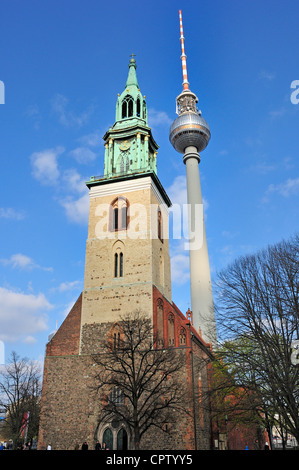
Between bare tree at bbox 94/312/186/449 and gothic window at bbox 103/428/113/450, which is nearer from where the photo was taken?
bare tree at bbox 94/312/186/449

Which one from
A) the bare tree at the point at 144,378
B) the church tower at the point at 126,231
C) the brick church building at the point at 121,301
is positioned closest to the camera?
the bare tree at the point at 144,378

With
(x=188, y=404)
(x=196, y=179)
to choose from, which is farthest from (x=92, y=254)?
(x=196, y=179)

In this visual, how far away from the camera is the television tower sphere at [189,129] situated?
2828 inches

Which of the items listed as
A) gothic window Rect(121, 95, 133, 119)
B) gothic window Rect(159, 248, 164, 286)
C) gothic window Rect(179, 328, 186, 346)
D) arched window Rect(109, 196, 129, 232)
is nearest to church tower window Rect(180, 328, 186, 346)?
gothic window Rect(179, 328, 186, 346)

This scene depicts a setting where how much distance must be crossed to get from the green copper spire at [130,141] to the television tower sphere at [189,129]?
27396 millimetres

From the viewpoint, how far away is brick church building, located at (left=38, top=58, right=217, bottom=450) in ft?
93.9

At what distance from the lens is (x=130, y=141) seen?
41.6 meters

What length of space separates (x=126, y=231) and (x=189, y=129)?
134 ft

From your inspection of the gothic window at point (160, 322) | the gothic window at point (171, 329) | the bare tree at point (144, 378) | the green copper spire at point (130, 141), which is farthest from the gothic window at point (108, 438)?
the green copper spire at point (130, 141)

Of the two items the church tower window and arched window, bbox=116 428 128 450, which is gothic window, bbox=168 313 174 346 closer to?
the church tower window

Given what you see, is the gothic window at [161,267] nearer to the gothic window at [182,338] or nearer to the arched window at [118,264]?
the arched window at [118,264]

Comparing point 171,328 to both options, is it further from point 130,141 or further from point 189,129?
point 189,129

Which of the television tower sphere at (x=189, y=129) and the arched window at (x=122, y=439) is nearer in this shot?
the arched window at (x=122, y=439)

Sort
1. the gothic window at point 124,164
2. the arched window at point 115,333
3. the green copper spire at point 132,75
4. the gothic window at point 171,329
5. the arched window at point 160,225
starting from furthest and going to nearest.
Result: the green copper spire at point 132,75
the gothic window at point 124,164
the arched window at point 160,225
the gothic window at point 171,329
the arched window at point 115,333
